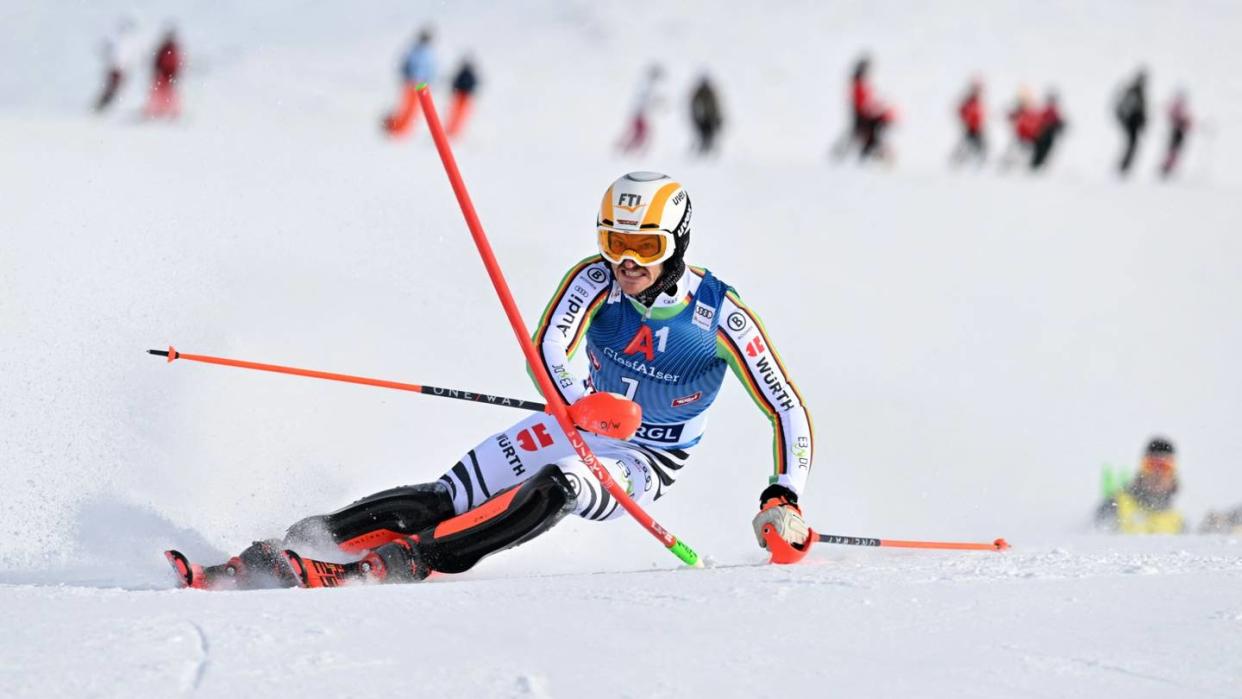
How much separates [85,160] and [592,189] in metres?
5.64

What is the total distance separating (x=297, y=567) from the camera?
4.88 m

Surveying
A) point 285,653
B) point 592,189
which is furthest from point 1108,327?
point 285,653

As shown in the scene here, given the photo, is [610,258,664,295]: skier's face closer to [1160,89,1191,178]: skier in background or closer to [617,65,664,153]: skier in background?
[617,65,664,153]: skier in background

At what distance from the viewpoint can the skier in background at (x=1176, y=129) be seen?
2494 cm

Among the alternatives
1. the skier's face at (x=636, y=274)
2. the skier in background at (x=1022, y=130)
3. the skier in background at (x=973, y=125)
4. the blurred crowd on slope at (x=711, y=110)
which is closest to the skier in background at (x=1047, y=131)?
the blurred crowd on slope at (x=711, y=110)

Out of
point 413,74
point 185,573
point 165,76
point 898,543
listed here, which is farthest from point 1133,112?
point 185,573

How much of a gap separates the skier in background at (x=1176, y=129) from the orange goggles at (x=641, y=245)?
2165 centimetres

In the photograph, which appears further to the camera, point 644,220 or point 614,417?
point 644,220

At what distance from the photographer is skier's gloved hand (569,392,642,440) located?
516 cm

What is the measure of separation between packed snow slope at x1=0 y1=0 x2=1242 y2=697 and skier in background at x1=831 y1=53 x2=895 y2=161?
765 mm

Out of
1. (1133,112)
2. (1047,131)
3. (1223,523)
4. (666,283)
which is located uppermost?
(1133,112)

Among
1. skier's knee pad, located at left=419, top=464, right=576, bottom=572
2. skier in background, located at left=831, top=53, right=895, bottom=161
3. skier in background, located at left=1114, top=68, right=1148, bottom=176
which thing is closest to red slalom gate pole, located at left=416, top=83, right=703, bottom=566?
skier's knee pad, located at left=419, top=464, right=576, bottom=572

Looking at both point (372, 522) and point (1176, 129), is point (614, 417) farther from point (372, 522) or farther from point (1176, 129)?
point (1176, 129)

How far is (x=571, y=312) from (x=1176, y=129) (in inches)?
866
